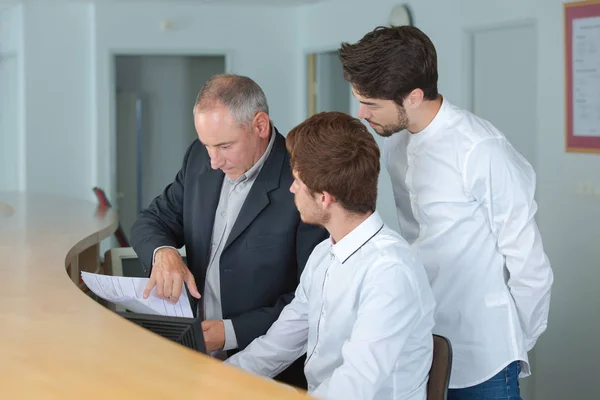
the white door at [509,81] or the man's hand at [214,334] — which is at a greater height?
the white door at [509,81]

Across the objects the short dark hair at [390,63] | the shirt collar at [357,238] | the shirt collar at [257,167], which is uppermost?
the short dark hair at [390,63]

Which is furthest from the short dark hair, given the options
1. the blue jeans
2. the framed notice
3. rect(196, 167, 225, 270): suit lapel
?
the framed notice

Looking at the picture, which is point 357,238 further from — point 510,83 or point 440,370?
point 510,83

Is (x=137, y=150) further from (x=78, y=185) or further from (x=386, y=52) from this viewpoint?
(x=386, y=52)

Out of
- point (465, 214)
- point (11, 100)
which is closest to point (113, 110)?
point (11, 100)

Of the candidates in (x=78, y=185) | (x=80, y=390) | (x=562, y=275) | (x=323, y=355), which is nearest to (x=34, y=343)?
(x=80, y=390)

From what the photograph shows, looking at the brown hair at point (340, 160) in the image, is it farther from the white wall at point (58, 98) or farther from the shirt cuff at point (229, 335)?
the white wall at point (58, 98)

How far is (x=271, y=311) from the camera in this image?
2.31 m

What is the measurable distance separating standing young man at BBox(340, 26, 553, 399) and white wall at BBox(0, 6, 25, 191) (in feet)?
19.3

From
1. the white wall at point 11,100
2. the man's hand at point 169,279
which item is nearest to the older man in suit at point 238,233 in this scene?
the man's hand at point 169,279

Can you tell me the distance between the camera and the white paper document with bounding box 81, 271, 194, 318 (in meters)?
2.11

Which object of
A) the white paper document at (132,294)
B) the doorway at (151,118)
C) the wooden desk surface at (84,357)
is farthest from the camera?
the doorway at (151,118)

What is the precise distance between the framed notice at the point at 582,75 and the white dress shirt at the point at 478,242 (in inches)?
75.7

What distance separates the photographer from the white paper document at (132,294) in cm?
211
